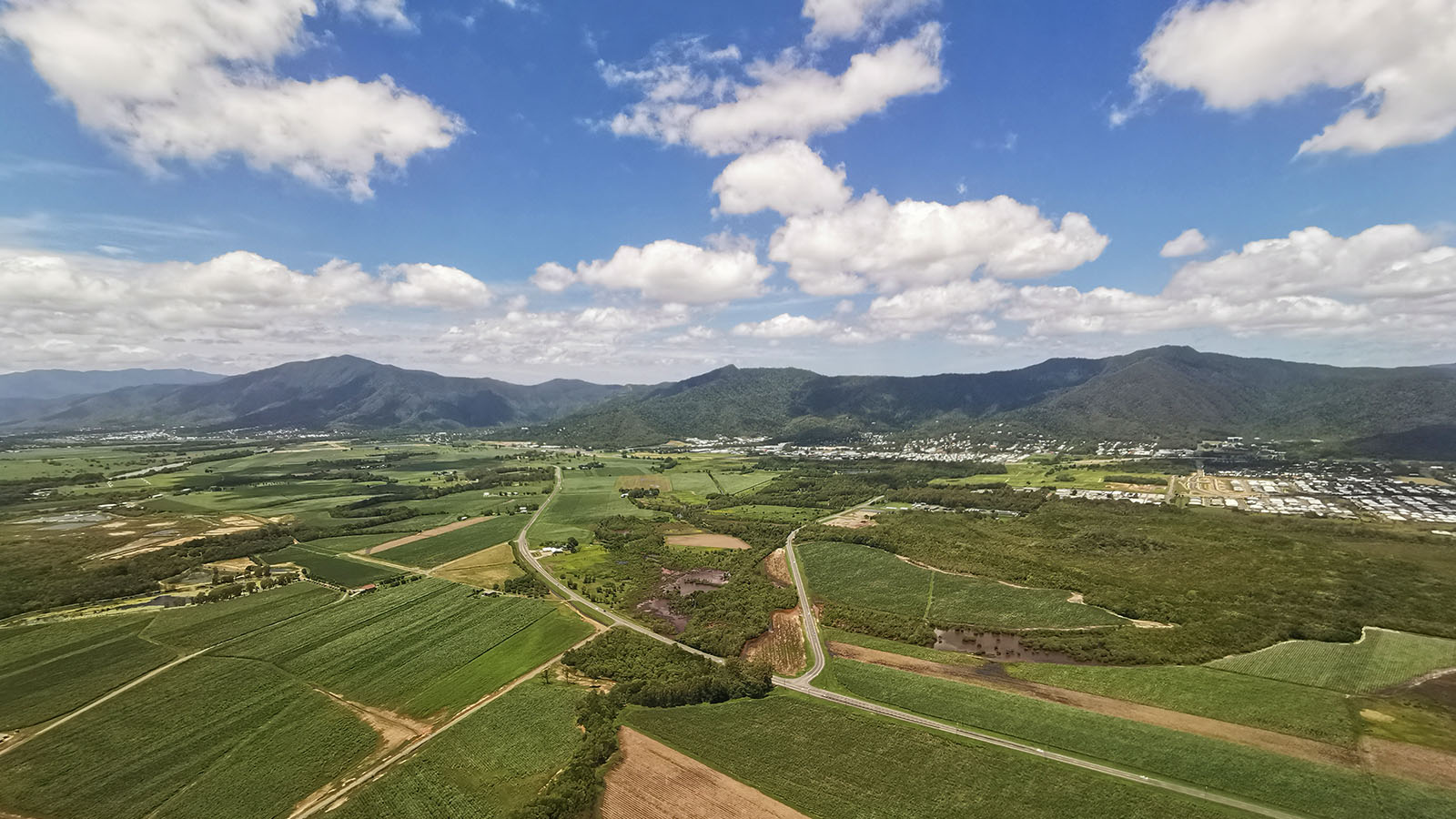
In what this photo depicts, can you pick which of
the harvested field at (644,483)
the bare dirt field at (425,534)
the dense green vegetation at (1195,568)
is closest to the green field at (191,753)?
the bare dirt field at (425,534)

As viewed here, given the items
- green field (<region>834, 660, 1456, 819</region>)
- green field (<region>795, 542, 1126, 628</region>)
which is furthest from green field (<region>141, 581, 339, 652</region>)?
green field (<region>795, 542, 1126, 628</region>)

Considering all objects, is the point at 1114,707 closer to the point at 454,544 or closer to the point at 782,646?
the point at 782,646

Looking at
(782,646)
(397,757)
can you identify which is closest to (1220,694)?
(782,646)

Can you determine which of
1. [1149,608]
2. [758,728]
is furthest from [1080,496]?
[758,728]

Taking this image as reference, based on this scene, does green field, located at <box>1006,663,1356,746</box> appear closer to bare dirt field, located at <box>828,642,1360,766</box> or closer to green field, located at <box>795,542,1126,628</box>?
bare dirt field, located at <box>828,642,1360,766</box>

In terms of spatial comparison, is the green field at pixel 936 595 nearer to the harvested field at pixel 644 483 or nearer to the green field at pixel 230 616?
the green field at pixel 230 616
